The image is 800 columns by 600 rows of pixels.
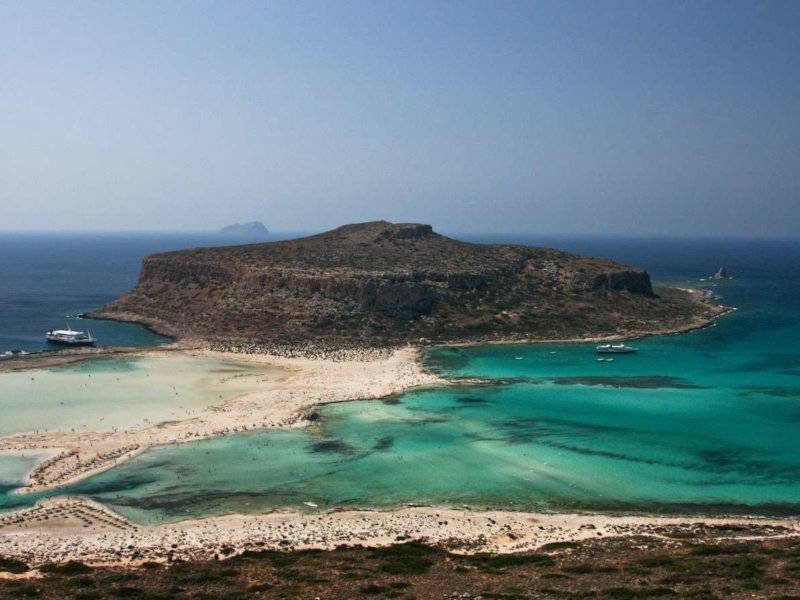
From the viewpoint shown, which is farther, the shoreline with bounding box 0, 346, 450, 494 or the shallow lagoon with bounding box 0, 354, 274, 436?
the shallow lagoon with bounding box 0, 354, 274, 436

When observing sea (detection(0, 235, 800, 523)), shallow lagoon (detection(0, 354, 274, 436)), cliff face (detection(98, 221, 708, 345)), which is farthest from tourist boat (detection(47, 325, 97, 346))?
sea (detection(0, 235, 800, 523))

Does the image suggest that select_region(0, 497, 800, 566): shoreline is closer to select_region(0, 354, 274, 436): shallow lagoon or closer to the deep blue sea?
select_region(0, 354, 274, 436): shallow lagoon

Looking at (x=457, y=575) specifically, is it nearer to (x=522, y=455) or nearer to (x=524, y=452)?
(x=522, y=455)

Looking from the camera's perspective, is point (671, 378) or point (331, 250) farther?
point (331, 250)

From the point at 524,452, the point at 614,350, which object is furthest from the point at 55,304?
the point at 524,452

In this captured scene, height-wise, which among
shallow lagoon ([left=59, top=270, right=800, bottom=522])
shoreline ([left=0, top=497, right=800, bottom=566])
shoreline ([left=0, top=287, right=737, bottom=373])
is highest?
shoreline ([left=0, top=287, right=737, bottom=373])

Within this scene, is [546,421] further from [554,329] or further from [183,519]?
[554,329]

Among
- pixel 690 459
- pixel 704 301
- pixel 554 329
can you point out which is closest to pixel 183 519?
pixel 690 459
